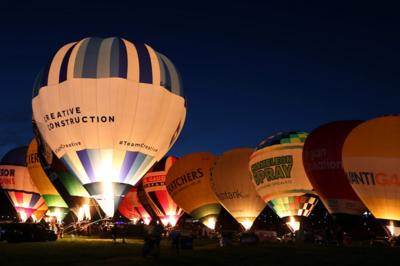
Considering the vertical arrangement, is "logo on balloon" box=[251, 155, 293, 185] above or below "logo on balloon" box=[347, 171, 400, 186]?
above

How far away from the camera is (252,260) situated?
1287cm

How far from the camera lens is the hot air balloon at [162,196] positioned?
121ft

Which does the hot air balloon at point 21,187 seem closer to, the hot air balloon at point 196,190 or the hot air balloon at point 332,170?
the hot air balloon at point 196,190

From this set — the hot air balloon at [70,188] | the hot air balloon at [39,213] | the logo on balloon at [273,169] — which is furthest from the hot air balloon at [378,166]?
the hot air balloon at [39,213]

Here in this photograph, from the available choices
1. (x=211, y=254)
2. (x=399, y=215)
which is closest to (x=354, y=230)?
(x=399, y=215)

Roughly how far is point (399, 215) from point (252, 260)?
9.47 meters

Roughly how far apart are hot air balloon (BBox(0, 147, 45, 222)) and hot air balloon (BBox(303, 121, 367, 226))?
65.3 feet

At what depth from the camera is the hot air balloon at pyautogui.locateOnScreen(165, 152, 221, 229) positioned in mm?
31844

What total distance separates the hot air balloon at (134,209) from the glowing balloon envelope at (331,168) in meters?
22.5

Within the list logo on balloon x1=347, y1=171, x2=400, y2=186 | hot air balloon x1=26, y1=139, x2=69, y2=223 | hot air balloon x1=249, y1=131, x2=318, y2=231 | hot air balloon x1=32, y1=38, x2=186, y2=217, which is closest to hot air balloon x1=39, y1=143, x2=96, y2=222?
hot air balloon x1=32, y1=38, x2=186, y2=217

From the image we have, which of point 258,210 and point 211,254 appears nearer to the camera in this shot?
point 211,254

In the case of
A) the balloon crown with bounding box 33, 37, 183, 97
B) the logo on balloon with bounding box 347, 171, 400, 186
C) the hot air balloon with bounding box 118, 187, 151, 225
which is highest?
the balloon crown with bounding box 33, 37, 183, 97

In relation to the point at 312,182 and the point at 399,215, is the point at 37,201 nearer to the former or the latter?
the point at 312,182

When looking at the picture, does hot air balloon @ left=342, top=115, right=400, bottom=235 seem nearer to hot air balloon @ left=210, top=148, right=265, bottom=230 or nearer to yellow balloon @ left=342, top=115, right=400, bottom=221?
yellow balloon @ left=342, top=115, right=400, bottom=221
